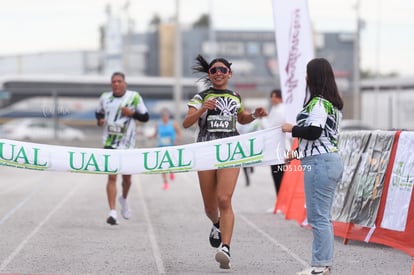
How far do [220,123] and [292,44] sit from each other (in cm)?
480

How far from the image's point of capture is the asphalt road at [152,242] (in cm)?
871

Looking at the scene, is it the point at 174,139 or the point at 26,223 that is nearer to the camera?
Result: the point at 26,223

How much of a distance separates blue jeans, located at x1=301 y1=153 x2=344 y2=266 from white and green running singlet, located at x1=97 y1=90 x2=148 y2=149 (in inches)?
187

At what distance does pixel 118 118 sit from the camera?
1226 cm

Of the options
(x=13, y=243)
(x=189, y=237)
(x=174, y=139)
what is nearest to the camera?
(x=13, y=243)

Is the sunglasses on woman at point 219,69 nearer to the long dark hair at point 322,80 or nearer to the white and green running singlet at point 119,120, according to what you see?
the long dark hair at point 322,80

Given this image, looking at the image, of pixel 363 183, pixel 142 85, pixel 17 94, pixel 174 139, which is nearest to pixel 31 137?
pixel 17 94

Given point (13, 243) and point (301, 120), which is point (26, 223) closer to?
point (13, 243)

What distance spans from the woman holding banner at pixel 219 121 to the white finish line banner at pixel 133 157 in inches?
6.6

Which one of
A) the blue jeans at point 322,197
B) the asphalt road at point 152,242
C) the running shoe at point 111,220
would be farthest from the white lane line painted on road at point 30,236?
the blue jeans at point 322,197

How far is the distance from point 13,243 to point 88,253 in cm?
116

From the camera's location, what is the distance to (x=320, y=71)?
7.88 m

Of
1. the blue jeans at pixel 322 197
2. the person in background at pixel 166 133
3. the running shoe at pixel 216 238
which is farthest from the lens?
the person in background at pixel 166 133

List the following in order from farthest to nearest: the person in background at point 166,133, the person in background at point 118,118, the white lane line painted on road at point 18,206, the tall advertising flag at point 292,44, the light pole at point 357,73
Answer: the light pole at point 357,73
the person in background at point 166,133
the tall advertising flag at point 292,44
the white lane line painted on road at point 18,206
the person in background at point 118,118
